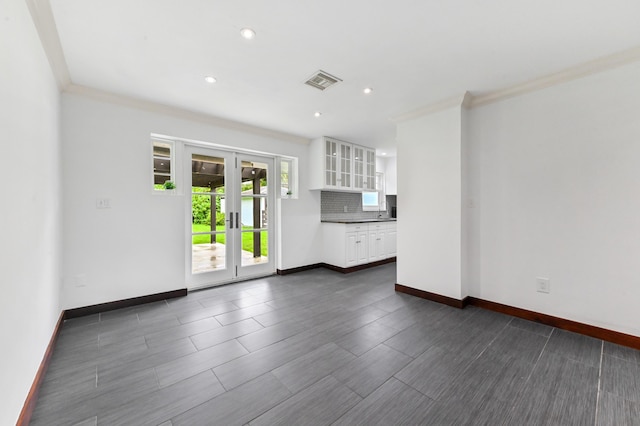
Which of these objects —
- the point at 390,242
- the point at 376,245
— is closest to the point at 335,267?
the point at 376,245

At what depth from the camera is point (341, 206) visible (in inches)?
226

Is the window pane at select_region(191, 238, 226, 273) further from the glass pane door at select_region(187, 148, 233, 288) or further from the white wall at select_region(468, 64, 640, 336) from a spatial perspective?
the white wall at select_region(468, 64, 640, 336)

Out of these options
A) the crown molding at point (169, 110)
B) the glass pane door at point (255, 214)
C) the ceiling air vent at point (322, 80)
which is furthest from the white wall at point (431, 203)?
the glass pane door at point (255, 214)

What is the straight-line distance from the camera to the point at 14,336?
134cm

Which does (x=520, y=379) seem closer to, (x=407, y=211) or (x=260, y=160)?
(x=407, y=211)

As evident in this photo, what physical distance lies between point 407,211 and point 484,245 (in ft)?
3.20

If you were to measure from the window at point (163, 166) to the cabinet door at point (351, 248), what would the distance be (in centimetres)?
288

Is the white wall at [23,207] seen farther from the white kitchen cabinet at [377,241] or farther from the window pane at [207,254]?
the white kitchen cabinet at [377,241]

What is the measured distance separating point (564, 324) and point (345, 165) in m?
3.76

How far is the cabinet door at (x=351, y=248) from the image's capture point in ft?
15.5

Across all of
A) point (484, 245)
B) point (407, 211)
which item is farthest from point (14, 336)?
point (484, 245)

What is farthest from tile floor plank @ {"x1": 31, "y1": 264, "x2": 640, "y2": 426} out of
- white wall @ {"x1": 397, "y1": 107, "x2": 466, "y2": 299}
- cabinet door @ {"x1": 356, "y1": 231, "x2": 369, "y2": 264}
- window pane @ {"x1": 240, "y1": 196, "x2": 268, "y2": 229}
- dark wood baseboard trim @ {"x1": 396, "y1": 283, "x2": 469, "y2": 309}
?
cabinet door @ {"x1": 356, "y1": 231, "x2": 369, "y2": 264}

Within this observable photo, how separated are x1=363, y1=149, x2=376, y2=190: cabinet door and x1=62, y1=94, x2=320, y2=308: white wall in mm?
3089

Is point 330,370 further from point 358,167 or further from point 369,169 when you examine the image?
point 369,169
